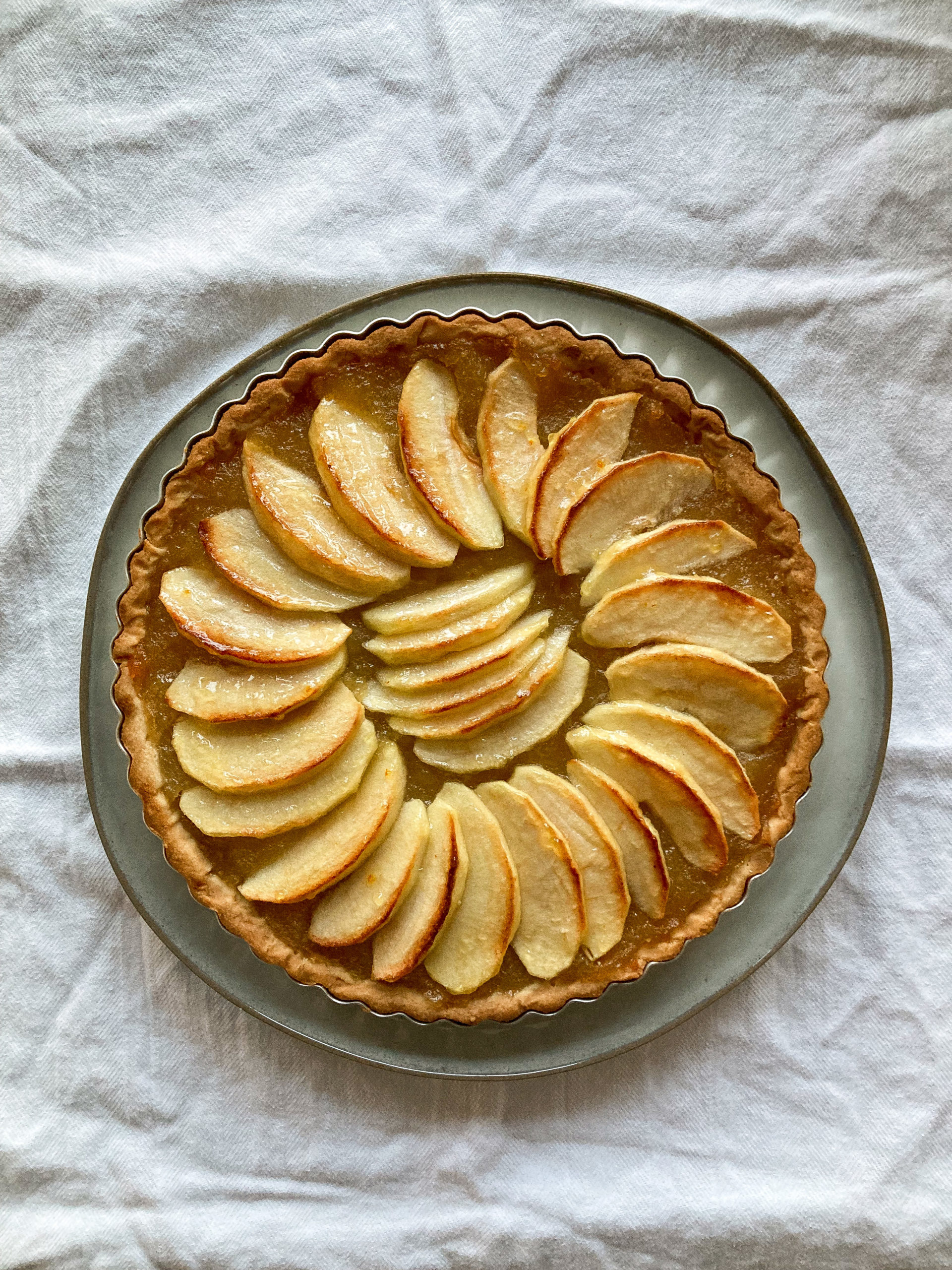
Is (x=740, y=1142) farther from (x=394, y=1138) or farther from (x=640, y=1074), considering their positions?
(x=394, y=1138)

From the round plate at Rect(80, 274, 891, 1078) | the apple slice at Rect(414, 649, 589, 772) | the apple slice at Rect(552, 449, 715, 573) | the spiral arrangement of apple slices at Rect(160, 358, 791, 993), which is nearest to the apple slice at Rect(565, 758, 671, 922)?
the spiral arrangement of apple slices at Rect(160, 358, 791, 993)

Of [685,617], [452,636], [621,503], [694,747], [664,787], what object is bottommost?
[664,787]

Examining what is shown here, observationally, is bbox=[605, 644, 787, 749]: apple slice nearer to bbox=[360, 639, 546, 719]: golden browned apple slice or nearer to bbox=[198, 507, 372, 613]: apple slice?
bbox=[360, 639, 546, 719]: golden browned apple slice

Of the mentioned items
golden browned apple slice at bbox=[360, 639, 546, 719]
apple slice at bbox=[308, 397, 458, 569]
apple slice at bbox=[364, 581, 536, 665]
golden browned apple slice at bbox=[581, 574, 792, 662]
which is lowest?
golden browned apple slice at bbox=[360, 639, 546, 719]

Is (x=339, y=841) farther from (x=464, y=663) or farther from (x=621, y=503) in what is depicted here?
(x=621, y=503)

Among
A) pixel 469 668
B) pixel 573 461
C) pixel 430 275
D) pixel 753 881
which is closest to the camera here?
pixel 469 668

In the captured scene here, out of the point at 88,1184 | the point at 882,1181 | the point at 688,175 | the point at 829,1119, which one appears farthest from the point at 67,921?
the point at 688,175

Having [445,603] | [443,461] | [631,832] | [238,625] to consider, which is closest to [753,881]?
[631,832]
